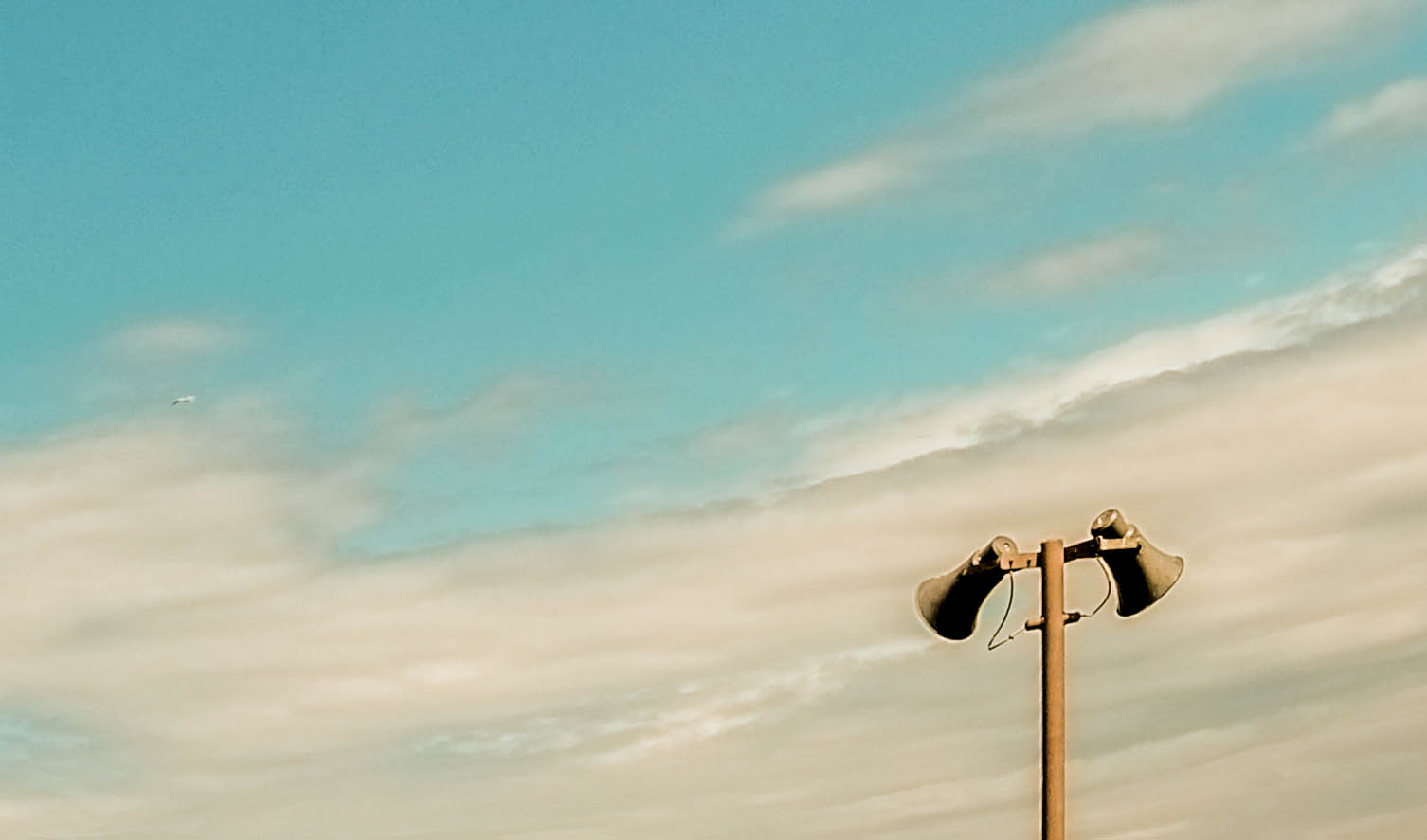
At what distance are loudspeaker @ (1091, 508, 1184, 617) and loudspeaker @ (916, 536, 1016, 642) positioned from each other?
77 centimetres

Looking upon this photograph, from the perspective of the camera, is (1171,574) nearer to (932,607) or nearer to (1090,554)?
(1090,554)

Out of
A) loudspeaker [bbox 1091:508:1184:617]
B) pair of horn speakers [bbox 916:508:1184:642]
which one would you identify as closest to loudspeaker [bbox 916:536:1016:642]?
pair of horn speakers [bbox 916:508:1184:642]

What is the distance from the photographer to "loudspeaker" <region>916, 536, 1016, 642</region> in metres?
15.7

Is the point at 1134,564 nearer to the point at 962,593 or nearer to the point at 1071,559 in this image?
the point at 1071,559

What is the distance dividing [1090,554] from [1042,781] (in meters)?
1.77

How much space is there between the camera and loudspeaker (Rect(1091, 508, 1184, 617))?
15.4 meters

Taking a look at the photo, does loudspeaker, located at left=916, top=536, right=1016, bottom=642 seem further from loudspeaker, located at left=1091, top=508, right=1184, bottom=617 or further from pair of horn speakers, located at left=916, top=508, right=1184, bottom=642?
loudspeaker, located at left=1091, top=508, right=1184, bottom=617

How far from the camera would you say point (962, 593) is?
1593 centimetres

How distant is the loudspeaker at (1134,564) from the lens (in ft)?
50.5

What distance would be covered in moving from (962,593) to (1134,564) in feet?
4.48

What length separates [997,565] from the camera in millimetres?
15711

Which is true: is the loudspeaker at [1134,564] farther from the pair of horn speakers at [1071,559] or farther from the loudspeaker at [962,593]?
the loudspeaker at [962,593]

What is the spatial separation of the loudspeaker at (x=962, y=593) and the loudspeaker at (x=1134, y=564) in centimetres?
77

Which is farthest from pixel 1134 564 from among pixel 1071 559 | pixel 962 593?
pixel 962 593
